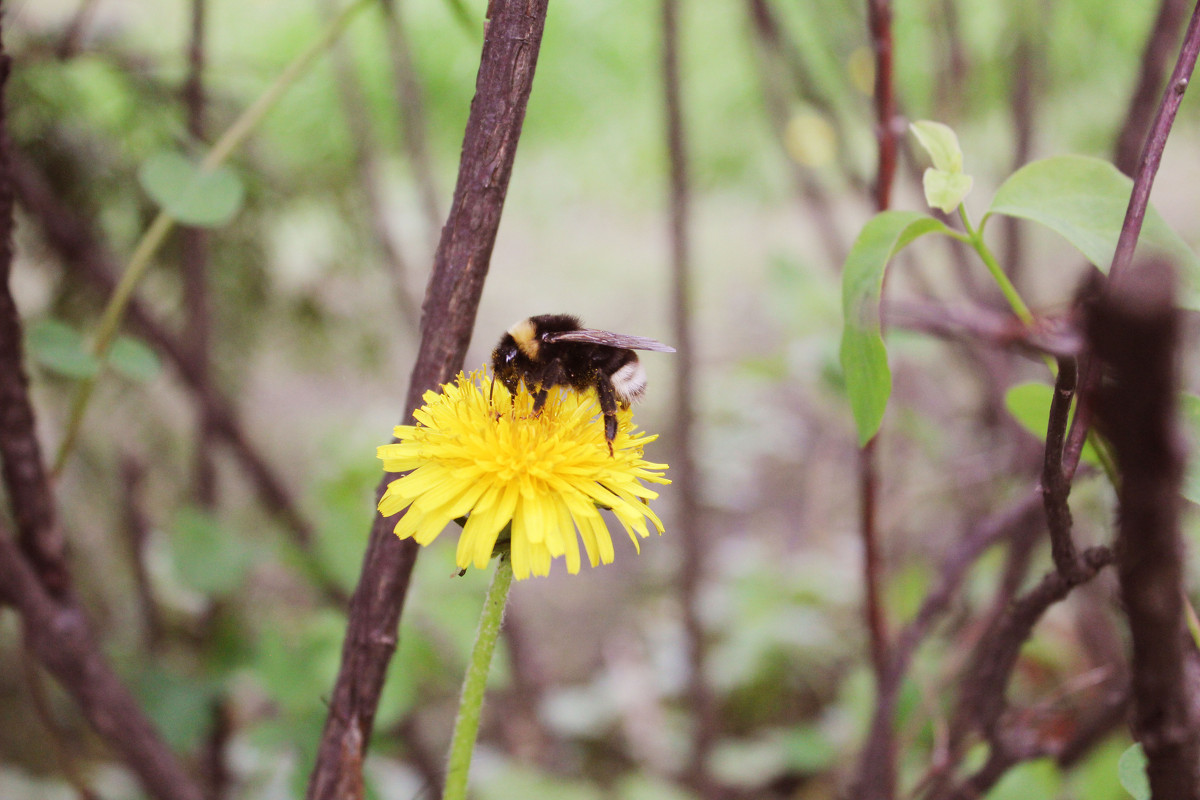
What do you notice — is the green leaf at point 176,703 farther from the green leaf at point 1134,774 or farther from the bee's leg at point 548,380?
the green leaf at point 1134,774

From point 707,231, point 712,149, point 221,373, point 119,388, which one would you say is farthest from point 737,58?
point 119,388

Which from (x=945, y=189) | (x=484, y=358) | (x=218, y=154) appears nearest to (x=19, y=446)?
(x=218, y=154)

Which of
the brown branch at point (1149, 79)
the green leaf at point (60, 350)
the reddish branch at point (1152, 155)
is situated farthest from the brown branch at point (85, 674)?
the brown branch at point (1149, 79)

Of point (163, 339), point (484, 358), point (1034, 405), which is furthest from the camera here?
point (484, 358)

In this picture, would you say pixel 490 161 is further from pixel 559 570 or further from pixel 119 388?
pixel 559 570

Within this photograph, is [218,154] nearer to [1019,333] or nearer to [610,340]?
[610,340]

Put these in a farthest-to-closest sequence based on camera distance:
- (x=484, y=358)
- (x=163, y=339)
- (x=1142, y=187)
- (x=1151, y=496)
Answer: (x=484, y=358)
(x=163, y=339)
(x=1142, y=187)
(x=1151, y=496)
